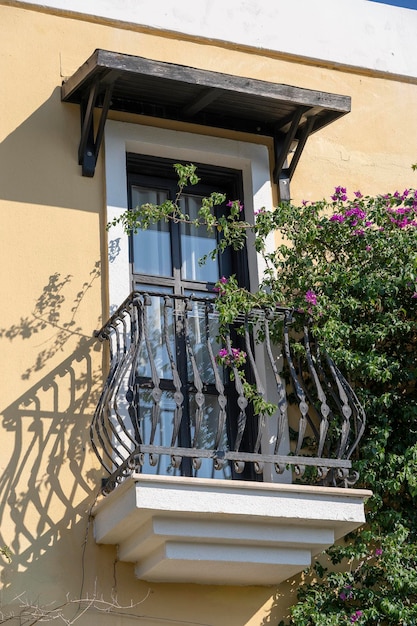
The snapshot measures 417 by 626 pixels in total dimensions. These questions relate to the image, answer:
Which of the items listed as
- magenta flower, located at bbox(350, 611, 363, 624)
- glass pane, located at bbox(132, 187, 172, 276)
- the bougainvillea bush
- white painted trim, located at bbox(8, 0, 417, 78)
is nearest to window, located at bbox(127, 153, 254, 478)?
glass pane, located at bbox(132, 187, 172, 276)

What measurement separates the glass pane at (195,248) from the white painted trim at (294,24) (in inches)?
48.1

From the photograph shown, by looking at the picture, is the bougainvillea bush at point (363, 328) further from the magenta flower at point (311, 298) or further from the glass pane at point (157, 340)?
the glass pane at point (157, 340)

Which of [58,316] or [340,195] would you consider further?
[340,195]

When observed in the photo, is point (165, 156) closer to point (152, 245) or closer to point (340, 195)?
point (152, 245)

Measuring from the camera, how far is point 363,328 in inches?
321

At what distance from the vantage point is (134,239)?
27.8 feet

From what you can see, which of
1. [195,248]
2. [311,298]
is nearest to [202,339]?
[195,248]

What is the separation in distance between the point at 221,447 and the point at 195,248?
4.43 ft

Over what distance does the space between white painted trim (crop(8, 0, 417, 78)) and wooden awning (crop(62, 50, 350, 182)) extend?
62 cm

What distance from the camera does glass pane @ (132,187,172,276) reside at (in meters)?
8.46

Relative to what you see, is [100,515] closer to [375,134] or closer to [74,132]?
[74,132]

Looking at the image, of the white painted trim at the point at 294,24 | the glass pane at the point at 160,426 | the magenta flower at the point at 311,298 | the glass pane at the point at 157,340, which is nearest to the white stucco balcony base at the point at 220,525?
the glass pane at the point at 160,426

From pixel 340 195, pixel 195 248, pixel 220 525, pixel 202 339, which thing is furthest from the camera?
pixel 195 248

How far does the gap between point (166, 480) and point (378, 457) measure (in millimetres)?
1549
